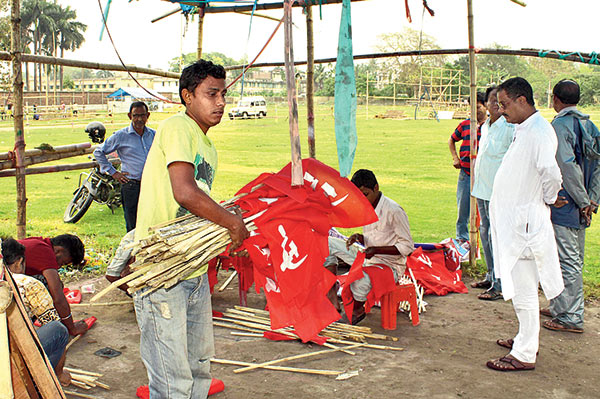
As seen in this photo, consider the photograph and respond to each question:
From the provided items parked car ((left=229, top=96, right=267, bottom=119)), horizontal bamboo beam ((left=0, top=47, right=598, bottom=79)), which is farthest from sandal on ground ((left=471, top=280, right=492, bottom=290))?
parked car ((left=229, top=96, right=267, bottom=119))

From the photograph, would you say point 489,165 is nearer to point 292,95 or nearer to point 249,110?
point 292,95

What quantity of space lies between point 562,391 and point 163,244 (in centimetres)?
269

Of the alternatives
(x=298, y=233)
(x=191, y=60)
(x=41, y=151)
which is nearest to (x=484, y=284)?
(x=298, y=233)

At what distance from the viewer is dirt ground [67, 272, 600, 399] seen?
3656 millimetres

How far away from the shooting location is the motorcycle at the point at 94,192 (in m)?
9.15

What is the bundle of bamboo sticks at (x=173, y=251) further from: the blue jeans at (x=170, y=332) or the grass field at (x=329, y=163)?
the grass field at (x=329, y=163)

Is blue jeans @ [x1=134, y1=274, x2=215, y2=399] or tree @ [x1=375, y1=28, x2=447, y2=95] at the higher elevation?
tree @ [x1=375, y1=28, x2=447, y2=95]

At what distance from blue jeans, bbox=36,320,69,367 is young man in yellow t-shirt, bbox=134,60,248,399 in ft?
3.02

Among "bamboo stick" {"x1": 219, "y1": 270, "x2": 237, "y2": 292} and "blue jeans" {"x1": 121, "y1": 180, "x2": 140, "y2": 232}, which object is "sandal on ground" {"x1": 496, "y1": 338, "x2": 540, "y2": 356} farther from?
"blue jeans" {"x1": 121, "y1": 180, "x2": 140, "y2": 232}

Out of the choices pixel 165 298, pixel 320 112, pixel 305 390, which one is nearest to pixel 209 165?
pixel 165 298

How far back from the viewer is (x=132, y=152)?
20.6 feet

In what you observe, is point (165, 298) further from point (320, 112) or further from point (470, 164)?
point (320, 112)

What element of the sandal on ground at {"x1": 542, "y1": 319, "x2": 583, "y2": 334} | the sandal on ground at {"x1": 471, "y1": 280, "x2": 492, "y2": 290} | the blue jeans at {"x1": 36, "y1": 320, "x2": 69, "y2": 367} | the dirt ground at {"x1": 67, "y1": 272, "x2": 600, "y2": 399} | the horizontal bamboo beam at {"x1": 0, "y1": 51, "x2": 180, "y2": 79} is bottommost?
the dirt ground at {"x1": 67, "y1": 272, "x2": 600, "y2": 399}

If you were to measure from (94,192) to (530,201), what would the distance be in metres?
7.23
